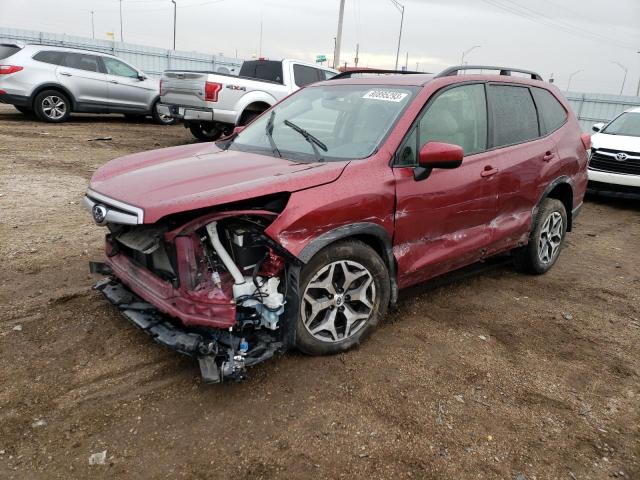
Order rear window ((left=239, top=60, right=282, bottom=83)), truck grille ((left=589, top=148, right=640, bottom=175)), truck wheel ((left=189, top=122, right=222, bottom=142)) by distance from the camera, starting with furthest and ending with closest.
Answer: truck wheel ((left=189, top=122, right=222, bottom=142)) → rear window ((left=239, top=60, right=282, bottom=83)) → truck grille ((left=589, top=148, right=640, bottom=175))

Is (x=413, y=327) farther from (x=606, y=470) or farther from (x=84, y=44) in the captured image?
(x=84, y=44)

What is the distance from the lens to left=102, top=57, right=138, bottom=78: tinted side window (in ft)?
41.5

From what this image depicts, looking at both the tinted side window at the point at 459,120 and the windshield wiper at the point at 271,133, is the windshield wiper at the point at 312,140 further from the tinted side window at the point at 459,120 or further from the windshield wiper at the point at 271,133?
the tinted side window at the point at 459,120

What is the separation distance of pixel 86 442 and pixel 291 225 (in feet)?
4.93

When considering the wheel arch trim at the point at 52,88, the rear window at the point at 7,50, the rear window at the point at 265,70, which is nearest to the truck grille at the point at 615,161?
the rear window at the point at 265,70

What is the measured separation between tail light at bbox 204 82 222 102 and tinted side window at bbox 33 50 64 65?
443 centimetres

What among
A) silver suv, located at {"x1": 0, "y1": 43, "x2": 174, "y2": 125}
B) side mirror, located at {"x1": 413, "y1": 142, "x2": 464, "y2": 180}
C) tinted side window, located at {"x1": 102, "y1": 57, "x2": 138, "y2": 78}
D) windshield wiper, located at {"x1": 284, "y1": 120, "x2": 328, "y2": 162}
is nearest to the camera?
side mirror, located at {"x1": 413, "y1": 142, "x2": 464, "y2": 180}

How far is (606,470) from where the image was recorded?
251 cm

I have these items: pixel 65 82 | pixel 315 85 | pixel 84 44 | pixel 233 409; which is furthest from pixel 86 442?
pixel 84 44

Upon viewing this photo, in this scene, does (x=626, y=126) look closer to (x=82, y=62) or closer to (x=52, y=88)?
(x=82, y=62)

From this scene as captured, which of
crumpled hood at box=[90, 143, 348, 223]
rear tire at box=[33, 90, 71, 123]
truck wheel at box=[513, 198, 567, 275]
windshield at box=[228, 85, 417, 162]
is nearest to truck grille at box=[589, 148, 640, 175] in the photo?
truck wheel at box=[513, 198, 567, 275]

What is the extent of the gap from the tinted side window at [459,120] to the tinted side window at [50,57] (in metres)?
10.9

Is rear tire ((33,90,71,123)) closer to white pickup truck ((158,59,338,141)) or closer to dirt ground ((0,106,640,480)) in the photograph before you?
white pickup truck ((158,59,338,141))

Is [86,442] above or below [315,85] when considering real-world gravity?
below
